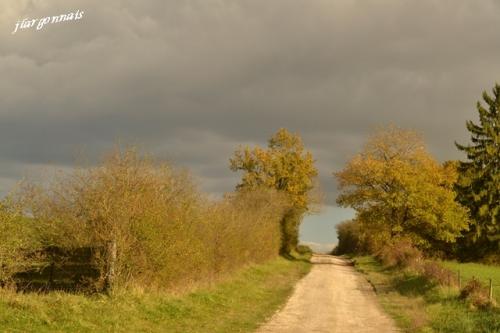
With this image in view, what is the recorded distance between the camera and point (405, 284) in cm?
3194

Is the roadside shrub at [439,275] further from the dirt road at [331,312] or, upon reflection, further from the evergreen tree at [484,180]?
the evergreen tree at [484,180]

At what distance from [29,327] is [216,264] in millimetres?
15617

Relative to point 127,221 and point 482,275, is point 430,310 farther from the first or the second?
point 482,275

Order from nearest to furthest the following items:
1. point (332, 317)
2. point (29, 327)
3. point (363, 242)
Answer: point (29, 327)
point (332, 317)
point (363, 242)

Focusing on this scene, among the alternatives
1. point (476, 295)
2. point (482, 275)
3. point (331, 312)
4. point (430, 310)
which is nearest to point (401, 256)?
point (482, 275)

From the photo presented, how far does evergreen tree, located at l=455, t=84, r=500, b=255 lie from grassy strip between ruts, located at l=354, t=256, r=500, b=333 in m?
32.0

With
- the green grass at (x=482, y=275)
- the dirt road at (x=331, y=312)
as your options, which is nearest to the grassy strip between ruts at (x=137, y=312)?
the dirt road at (x=331, y=312)

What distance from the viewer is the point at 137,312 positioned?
56.9 ft

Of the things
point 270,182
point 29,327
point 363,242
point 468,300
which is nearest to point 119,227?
point 29,327

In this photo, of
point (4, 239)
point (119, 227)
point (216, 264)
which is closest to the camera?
point (4, 239)

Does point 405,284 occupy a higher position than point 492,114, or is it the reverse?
point 492,114

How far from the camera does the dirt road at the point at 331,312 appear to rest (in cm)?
1769

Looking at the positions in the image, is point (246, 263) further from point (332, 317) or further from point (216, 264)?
point (332, 317)

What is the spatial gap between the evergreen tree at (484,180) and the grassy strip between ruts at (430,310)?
32.0 m
